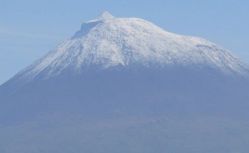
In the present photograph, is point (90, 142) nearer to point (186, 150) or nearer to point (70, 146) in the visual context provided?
point (70, 146)

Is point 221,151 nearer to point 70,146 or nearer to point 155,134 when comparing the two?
point 155,134

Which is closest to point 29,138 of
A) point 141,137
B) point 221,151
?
point 141,137

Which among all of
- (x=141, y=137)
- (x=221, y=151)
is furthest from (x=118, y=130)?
(x=221, y=151)

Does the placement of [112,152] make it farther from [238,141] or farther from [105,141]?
[238,141]

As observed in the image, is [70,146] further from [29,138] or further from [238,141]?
[238,141]

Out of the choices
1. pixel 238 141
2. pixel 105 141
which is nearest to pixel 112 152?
pixel 105 141

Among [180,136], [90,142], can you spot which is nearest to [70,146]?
[90,142]
